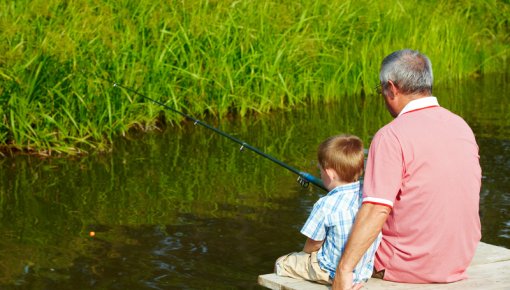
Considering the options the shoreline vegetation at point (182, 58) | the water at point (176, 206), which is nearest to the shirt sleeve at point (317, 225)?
the water at point (176, 206)

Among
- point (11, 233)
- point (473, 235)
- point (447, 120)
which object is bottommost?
point (11, 233)

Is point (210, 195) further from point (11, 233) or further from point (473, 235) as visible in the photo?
point (473, 235)

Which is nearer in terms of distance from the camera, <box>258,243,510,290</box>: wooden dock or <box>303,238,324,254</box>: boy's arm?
<box>258,243,510,290</box>: wooden dock

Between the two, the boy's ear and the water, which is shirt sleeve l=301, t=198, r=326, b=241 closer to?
the boy's ear

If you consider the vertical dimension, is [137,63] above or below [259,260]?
above

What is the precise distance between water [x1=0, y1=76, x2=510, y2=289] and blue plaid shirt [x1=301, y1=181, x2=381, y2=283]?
1467 mm

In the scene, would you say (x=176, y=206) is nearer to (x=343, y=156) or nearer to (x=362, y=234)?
(x=343, y=156)

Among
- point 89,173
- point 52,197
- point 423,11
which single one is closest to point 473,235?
point 52,197

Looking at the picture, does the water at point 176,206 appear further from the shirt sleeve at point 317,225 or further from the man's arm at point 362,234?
the man's arm at point 362,234

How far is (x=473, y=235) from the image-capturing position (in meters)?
4.38

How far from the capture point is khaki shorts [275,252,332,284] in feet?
14.7

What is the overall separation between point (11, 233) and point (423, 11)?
7.75 meters

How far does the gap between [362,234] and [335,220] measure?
31 cm

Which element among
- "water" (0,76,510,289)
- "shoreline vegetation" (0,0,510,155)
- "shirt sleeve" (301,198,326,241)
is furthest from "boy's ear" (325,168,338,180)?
"shoreline vegetation" (0,0,510,155)
